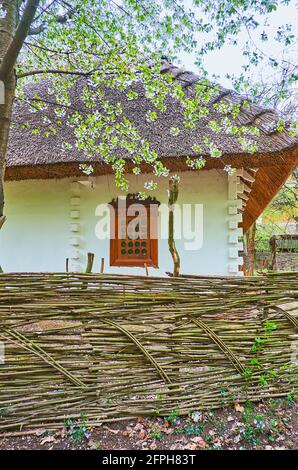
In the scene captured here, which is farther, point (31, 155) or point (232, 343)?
point (31, 155)

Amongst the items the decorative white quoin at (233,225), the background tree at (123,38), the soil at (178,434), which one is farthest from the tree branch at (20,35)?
the decorative white quoin at (233,225)

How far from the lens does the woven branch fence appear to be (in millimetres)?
1679

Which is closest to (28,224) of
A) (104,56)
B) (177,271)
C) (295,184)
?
(104,56)

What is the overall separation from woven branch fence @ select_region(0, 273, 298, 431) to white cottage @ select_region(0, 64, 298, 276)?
2.91m

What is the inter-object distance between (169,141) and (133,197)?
1241 mm

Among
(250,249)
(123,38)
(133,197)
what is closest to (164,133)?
(133,197)

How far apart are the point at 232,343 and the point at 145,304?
661mm

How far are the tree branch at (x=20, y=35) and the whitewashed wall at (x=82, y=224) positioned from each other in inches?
105

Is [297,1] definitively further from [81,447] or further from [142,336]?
[81,447]

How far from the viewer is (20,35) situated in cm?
232

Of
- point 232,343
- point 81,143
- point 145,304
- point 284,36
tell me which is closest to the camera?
point 145,304

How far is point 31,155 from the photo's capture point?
470 centimetres

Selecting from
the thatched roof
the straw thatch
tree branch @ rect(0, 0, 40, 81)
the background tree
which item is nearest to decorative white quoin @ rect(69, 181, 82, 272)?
the thatched roof

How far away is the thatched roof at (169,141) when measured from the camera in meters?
4.23
